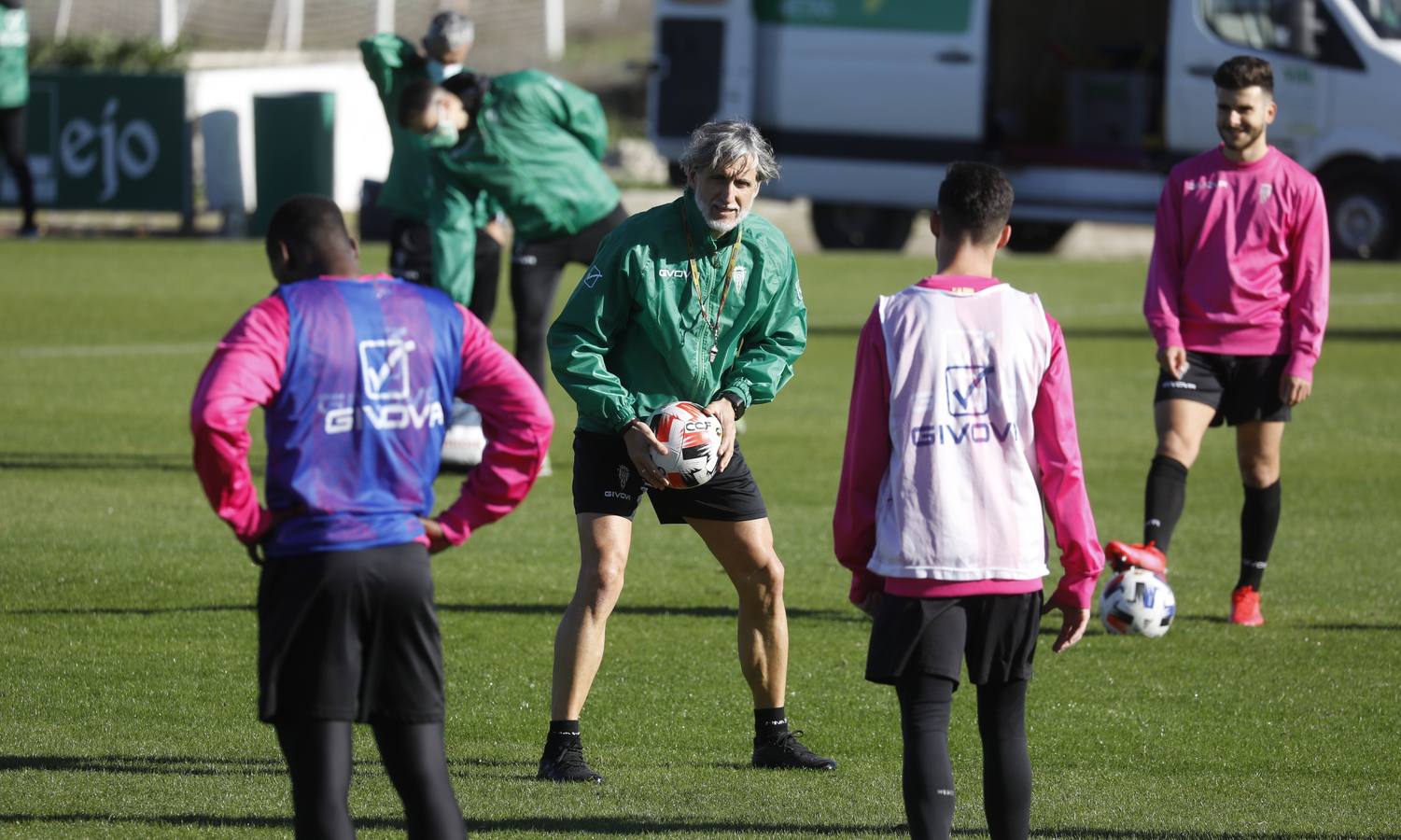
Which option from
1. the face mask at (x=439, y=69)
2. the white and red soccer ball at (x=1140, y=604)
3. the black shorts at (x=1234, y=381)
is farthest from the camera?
the face mask at (x=439, y=69)

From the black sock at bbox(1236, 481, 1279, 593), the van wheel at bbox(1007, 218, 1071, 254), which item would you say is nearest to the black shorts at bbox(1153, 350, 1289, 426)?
the black sock at bbox(1236, 481, 1279, 593)

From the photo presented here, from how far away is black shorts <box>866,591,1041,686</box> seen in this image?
4.43m

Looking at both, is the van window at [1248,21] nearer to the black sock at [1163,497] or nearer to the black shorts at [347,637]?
the black sock at [1163,497]

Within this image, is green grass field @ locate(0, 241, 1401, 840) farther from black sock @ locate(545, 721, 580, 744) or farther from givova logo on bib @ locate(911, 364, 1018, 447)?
givova logo on bib @ locate(911, 364, 1018, 447)

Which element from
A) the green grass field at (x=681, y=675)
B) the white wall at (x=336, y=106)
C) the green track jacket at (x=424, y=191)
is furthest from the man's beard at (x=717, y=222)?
the white wall at (x=336, y=106)

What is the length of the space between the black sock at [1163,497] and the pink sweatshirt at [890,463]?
3.33 metres

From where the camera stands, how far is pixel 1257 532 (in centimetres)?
805

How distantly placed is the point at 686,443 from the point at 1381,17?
18.8m

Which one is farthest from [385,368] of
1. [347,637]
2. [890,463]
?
[890,463]

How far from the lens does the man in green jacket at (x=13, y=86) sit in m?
22.5

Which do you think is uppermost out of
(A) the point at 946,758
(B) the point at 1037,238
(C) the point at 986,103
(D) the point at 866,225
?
(C) the point at 986,103

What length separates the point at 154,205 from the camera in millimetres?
25422

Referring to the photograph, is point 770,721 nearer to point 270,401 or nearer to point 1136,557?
point 1136,557

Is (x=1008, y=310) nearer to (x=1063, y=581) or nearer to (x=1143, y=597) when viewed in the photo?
(x=1063, y=581)
